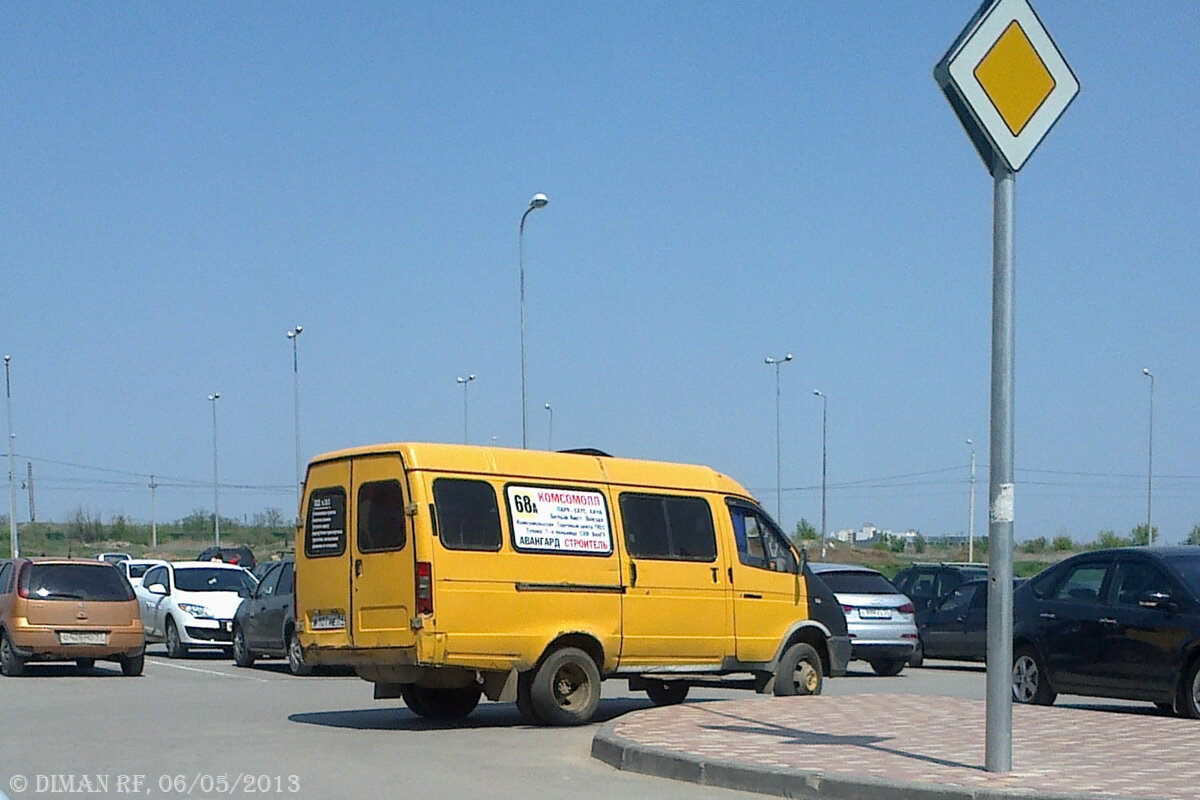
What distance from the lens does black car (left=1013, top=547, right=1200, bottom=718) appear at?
15.0m

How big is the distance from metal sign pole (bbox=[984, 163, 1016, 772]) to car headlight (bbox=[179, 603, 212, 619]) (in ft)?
68.6

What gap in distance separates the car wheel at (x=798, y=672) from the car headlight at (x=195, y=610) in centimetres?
1495

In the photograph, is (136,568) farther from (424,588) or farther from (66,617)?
(424,588)

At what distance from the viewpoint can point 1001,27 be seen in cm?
1024

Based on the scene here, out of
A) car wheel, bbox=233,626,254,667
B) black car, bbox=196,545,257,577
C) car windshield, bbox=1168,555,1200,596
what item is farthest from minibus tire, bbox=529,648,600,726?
black car, bbox=196,545,257,577

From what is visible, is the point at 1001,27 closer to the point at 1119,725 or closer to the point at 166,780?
the point at 1119,725

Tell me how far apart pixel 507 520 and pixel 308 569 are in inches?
82.6

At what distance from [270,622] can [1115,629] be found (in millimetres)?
13664

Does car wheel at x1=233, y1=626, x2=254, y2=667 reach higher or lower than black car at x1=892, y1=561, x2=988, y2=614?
lower

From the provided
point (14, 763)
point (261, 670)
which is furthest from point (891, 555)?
point (14, 763)

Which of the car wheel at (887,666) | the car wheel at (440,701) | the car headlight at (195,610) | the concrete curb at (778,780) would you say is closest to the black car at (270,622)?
the car headlight at (195,610)

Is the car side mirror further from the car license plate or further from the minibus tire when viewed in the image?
the car license plate

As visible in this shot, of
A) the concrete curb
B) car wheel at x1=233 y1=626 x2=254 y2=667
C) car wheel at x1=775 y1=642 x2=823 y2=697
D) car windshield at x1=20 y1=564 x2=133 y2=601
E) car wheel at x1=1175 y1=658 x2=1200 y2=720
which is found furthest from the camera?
car wheel at x1=233 y1=626 x2=254 y2=667

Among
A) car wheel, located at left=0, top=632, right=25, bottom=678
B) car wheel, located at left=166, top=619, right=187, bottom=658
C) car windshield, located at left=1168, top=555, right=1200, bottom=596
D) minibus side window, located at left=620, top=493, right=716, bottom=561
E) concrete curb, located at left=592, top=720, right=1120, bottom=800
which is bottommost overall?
car wheel, located at left=166, top=619, right=187, bottom=658
